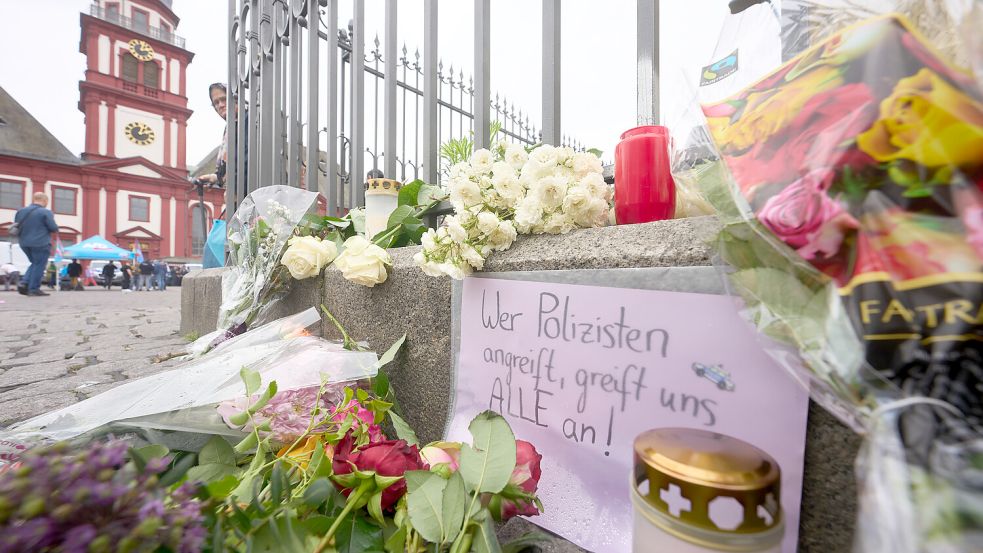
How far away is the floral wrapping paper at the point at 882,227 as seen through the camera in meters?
0.28

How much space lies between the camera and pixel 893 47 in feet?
1.07

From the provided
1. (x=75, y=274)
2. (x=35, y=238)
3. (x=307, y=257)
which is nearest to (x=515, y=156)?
(x=307, y=257)

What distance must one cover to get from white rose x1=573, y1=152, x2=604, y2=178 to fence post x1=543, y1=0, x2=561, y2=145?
0.36 meters

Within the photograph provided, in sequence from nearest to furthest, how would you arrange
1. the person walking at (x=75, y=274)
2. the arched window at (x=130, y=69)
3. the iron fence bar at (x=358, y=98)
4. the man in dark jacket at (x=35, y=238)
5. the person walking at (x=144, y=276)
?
the iron fence bar at (x=358, y=98)
the man in dark jacket at (x=35, y=238)
the person walking at (x=75, y=274)
the person walking at (x=144, y=276)
the arched window at (x=130, y=69)

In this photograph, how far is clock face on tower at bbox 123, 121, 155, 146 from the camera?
2566cm

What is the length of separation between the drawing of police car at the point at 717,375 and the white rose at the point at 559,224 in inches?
14.7

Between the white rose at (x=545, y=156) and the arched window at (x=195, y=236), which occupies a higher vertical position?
the arched window at (x=195, y=236)

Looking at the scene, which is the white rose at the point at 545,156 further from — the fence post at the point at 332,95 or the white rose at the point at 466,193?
the fence post at the point at 332,95

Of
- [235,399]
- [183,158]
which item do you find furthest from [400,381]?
[183,158]

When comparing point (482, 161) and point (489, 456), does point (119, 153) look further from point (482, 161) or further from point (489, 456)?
point (489, 456)

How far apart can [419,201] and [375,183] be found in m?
0.21

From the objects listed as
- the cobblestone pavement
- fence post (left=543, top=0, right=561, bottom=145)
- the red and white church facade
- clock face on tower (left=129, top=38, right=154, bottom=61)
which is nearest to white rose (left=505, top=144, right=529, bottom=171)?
fence post (left=543, top=0, right=561, bottom=145)

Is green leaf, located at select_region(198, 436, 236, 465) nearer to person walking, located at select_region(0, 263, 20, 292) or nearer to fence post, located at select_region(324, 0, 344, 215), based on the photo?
fence post, located at select_region(324, 0, 344, 215)

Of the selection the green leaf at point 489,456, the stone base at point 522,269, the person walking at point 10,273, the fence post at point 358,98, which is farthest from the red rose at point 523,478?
the person walking at point 10,273
